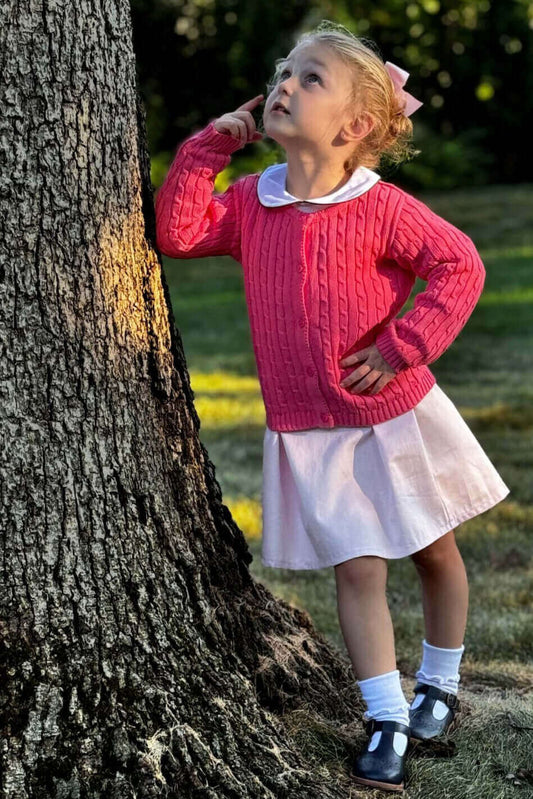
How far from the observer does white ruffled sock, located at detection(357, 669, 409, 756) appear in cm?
243

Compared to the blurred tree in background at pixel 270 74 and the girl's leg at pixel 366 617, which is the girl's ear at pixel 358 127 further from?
the blurred tree in background at pixel 270 74

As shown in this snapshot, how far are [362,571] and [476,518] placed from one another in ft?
9.09

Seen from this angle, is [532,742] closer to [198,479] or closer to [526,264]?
[198,479]

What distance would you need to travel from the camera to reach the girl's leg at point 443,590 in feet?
8.79

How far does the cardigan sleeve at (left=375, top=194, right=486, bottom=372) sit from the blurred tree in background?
13.4 m

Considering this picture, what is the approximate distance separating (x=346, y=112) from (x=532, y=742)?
1.57 meters

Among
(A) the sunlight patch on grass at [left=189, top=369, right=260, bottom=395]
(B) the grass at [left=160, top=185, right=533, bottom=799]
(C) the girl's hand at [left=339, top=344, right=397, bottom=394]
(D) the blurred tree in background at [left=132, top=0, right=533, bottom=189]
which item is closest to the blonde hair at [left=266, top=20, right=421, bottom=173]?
(C) the girl's hand at [left=339, top=344, right=397, bottom=394]

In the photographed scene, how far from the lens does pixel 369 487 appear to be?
2529 mm

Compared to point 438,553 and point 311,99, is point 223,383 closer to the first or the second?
point 438,553

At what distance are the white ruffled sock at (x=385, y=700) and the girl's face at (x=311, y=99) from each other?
1222 millimetres

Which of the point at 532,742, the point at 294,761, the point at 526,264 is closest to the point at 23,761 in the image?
the point at 294,761

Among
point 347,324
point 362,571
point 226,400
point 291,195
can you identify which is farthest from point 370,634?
point 226,400

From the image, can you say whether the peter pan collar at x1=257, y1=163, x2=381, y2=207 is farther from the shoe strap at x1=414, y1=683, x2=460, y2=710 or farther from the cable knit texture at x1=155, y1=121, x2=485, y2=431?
the shoe strap at x1=414, y1=683, x2=460, y2=710

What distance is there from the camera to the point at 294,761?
7.55ft
